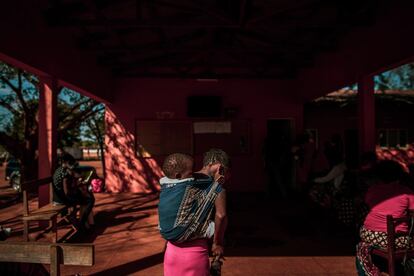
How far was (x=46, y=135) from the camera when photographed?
5.36 metres

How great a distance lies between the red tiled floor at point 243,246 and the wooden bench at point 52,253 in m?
2.01

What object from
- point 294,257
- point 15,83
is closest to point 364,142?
point 294,257

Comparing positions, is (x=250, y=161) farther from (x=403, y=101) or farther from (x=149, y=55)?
(x=403, y=101)

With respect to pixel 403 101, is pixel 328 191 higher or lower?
lower

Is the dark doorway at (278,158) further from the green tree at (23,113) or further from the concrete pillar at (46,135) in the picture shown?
the green tree at (23,113)

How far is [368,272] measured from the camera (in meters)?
2.70

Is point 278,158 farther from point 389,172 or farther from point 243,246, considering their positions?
point 389,172

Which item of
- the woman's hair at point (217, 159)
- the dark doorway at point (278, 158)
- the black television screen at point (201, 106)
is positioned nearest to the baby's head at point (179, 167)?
the woman's hair at point (217, 159)

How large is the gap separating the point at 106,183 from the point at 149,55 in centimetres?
377

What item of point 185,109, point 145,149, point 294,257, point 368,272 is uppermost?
point 185,109

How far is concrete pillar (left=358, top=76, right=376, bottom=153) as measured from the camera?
5434 mm

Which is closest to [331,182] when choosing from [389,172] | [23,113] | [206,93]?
[389,172]

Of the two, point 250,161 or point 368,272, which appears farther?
point 250,161

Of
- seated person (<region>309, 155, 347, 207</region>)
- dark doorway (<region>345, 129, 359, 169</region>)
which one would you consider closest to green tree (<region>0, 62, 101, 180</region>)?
seated person (<region>309, 155, 347, 207</region>)
